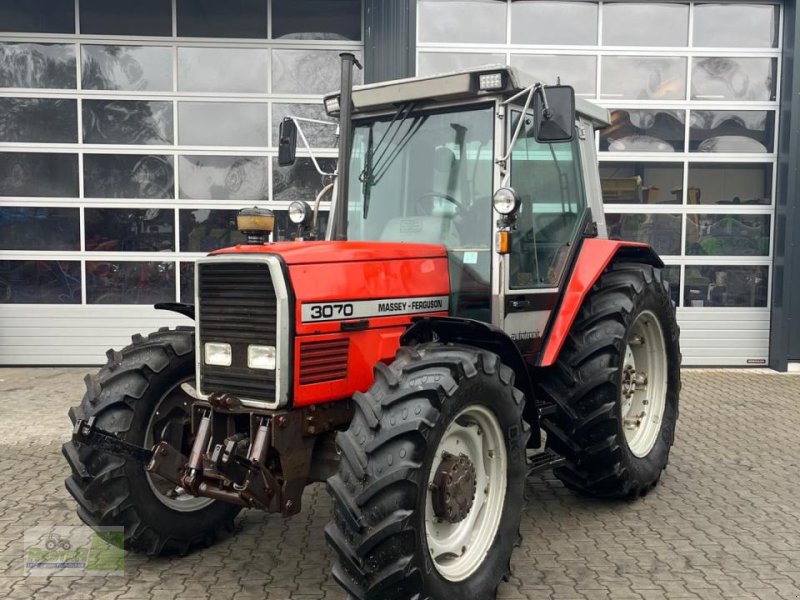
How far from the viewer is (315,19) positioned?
9617mm

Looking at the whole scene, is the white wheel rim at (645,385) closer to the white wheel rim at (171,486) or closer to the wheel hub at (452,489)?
the wheel hub at (452,489)

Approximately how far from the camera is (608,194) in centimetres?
954

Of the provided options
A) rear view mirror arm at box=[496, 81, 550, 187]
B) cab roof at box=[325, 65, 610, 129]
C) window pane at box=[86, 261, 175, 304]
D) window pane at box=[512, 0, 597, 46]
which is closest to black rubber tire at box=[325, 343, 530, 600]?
rear view mirror arm at box=[496, 81, 550, 187]

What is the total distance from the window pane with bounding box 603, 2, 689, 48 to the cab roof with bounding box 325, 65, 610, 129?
20.4ft

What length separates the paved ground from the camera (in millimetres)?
3438

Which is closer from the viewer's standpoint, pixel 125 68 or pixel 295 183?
pixel 125 68

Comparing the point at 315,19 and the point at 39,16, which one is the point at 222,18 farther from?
the point at 39,16

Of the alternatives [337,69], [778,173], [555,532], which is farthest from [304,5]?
[555,532]

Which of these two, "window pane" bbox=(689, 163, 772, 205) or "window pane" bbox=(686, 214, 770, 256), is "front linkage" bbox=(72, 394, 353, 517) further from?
"window pane" bbox=(689, 163, 772, 205)

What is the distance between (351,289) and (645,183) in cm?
718

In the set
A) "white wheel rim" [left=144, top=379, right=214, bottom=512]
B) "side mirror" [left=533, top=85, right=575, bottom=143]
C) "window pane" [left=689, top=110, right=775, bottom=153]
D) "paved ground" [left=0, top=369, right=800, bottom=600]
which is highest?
A: "window pane" [left=689, top=110, right=775, bottom=153]

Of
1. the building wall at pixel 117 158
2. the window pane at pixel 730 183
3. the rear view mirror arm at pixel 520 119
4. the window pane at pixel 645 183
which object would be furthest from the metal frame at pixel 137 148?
the rear view mirror arm at pixel 520 119

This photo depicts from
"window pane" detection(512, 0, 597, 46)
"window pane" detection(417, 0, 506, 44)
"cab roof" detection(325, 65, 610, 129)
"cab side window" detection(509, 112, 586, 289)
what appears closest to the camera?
"cab roof" detection(325, 65, 610, 129)

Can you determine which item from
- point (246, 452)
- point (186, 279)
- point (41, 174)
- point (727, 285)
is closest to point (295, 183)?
point (186, 279)
